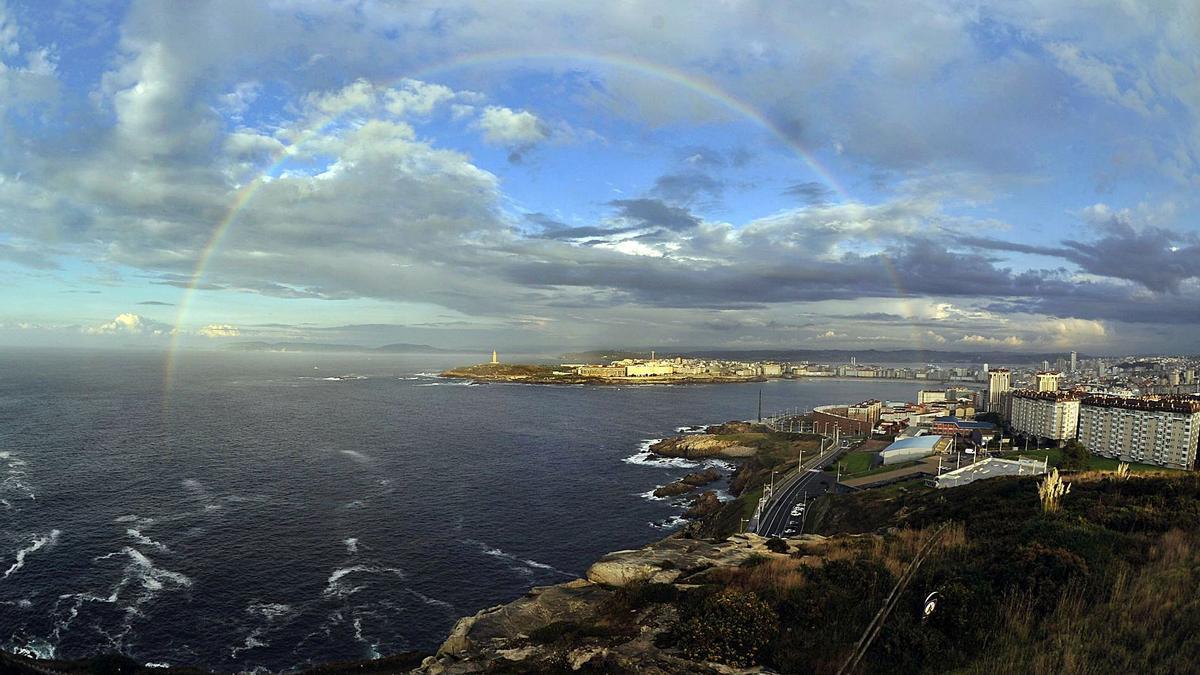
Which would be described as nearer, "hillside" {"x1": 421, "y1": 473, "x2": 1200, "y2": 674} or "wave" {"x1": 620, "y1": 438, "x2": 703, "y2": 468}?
"hillside" {"x1": 421, "y1": 473, "x2": 1200, "y2": 674}

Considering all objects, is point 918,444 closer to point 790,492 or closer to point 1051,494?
point 790,492

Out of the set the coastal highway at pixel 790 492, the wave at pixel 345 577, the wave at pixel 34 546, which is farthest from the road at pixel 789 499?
the wave at pixel 34 546

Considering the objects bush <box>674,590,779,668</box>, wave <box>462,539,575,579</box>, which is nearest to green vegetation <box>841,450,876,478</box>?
wave <box>462,539,575,579</box>

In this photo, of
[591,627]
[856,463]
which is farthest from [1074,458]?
[591,627]

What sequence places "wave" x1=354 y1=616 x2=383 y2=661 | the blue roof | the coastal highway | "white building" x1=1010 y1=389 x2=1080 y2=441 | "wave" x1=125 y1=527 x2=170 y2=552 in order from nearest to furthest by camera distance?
1. "wave" x1=354 y1=616 x2=383 y2=661
2. "wave" x1=125 y1=527 x2=170 y2=552
3. the coastal highway
4. the blue roof
5. "white building" x1=1010 y1=389 x2=1080 y2=441

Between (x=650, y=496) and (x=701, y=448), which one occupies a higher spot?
(x=701, y=448)

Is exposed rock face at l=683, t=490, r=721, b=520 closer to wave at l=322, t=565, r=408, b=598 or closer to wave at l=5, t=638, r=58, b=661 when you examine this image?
wave at l=322, t=565, r=408, b=598

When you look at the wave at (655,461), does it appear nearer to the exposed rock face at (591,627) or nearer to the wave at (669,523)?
the wave at (669,523)
